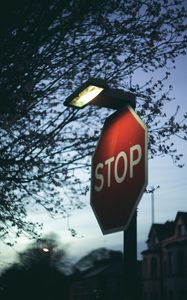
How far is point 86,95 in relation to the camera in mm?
3578

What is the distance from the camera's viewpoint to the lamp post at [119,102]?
108 inches

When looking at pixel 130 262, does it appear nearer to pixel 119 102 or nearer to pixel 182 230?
pixel 119 102

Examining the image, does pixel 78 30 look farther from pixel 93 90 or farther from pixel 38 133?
pixel 93 90

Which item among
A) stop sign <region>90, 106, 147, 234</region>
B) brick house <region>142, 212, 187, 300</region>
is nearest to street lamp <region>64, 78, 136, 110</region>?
stop sign <region>90, 106, 147, 234</region>

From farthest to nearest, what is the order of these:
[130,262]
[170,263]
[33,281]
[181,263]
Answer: [33,281]
[170,263]
[181,263]
[130,262]

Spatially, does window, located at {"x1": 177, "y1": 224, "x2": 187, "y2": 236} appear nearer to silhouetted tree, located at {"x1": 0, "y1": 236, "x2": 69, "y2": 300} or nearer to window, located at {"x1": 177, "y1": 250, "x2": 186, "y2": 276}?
window, located at {"x1": 177, "y1": 250, "x2": 186, "y2": 276}

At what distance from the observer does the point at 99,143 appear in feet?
11.4

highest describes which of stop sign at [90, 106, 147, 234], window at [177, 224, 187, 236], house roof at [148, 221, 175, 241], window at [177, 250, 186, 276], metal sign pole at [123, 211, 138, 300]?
house roof at [148, 221, 175, 241]

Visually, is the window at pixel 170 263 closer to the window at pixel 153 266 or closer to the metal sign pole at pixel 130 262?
the window at pixel 153 266

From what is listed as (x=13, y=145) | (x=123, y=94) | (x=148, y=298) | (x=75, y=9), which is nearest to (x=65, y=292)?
(x=148, y=298)

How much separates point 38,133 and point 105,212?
6931mm

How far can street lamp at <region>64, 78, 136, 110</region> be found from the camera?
341 centimetres

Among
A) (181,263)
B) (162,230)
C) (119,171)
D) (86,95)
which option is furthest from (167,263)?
(119,171)

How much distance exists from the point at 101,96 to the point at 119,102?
19cm
